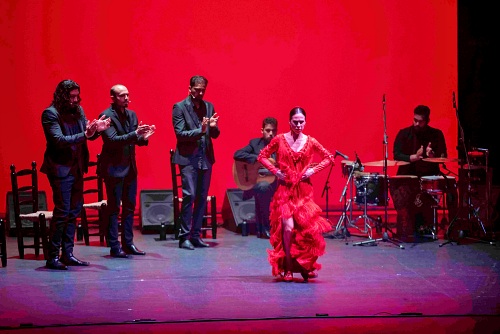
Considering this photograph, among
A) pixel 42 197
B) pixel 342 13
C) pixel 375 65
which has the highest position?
pixel 342 13

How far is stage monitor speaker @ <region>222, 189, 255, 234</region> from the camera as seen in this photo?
9.57m

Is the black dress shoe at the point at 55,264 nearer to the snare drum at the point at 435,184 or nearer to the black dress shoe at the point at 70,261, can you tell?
the black dress shoe at the point at 70,261

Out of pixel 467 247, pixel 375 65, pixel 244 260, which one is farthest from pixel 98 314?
pixel 375 65

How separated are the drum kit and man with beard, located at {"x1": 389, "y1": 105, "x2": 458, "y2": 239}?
12 millimetres

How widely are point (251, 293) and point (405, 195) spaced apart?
140 inches

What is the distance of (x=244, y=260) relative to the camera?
7535mm

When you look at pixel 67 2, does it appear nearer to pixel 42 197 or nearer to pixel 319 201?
pixel 42 197

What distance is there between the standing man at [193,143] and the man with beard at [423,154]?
7.81ft

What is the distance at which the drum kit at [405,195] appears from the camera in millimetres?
8703

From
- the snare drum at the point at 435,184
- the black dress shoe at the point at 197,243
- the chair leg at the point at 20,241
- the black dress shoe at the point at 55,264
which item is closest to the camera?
the black dress shoe at the point at 55,264

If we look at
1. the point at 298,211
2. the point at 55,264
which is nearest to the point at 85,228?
the point at 55,264

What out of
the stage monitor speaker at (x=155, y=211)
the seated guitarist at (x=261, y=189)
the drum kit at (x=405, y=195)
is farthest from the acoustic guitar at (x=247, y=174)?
the drum kit at (x=405, y=195)

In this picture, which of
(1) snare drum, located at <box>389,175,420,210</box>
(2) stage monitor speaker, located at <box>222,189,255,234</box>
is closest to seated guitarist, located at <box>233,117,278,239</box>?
(2) stage monitor speaker, located at <box>222,189,255,234</box>

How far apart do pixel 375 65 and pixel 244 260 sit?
13.9 feet
